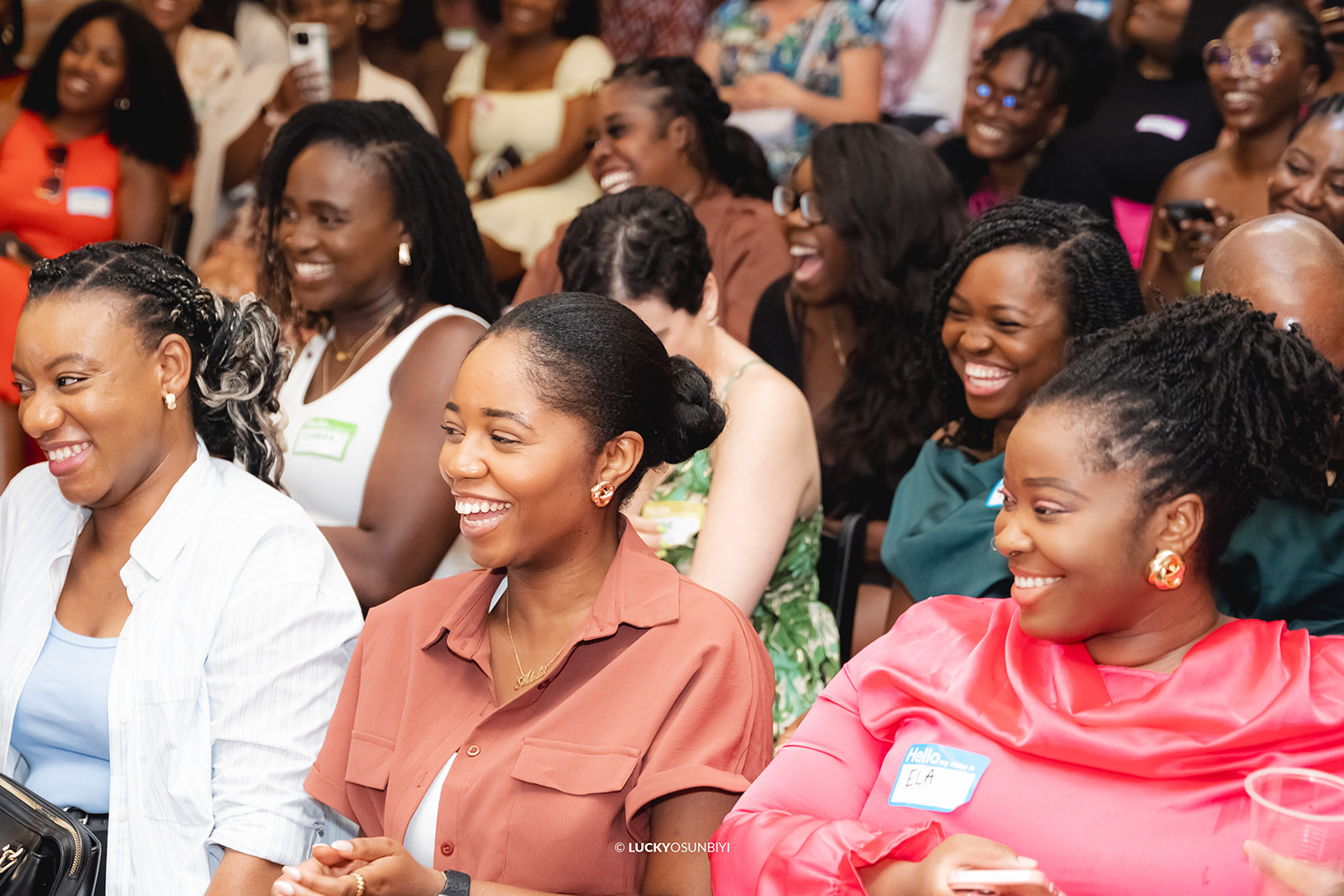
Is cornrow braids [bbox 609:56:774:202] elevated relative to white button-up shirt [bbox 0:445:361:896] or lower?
elevated

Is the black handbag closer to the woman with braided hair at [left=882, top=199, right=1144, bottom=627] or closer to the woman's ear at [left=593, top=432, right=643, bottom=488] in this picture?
the woman's ear at [left=593, top=432, right=643, bottom=488]

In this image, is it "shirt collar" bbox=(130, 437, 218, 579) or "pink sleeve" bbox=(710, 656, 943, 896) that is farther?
"shirt collar" bbox=(130, 437, 218, 579)

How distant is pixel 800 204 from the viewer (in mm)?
3445

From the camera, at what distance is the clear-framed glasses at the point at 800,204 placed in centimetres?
341

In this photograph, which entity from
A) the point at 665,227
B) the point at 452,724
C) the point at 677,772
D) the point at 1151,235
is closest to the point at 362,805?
the point at 452,724

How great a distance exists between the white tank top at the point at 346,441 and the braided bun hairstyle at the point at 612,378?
0.93 m

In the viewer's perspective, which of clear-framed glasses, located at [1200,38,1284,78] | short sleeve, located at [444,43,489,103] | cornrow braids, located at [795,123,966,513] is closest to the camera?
cornrow braids, located at [795,123,966,513]

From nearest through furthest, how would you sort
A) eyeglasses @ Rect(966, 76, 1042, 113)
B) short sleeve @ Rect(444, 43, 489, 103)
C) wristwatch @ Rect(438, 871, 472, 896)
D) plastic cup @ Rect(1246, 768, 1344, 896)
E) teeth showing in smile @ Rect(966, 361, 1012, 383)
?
1. plastic cup @ Rect(1246, 768, 1344, 896)
2. wristwatch @ Rect(438, 871, 472, 896)
3. teeth showing in smile @ Rect(966, 361, 1012, 383)
4. eyeglasses @ Rect(966, 76, 1042, 113)
5. short sleeve @ Rect(444, 43, 489, 103)

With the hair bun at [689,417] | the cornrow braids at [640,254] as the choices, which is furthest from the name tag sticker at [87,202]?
the hair bun at [689,417]

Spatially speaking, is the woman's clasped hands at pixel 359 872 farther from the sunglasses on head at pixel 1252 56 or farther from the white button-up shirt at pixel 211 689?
the sunglasses on head at pixel 1252 56

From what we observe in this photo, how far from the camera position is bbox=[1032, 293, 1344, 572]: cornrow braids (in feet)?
5.15

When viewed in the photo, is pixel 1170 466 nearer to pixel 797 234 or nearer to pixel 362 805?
pixel 362 805

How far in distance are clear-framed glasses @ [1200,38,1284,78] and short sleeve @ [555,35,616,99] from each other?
6.63ft

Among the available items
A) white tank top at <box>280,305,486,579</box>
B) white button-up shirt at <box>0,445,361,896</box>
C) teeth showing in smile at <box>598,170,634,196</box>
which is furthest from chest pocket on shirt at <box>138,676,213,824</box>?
teeth showing in smile at <box>598,170,634,196</box>
